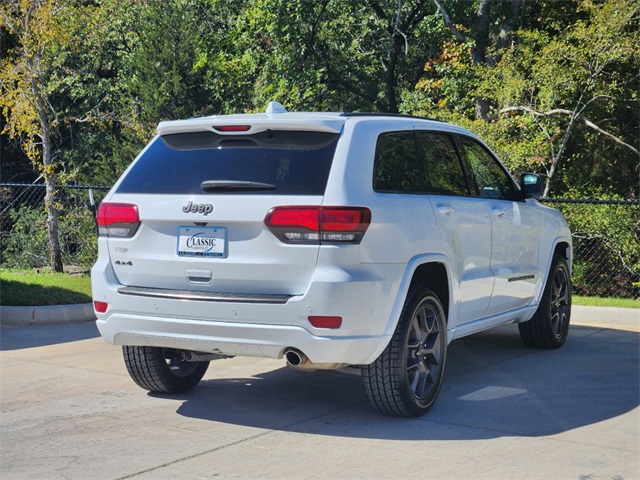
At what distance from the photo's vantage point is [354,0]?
85.4 ft

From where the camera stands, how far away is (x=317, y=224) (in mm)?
5469

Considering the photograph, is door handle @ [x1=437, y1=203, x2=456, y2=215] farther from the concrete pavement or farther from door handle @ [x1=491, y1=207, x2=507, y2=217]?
the concrete pavement

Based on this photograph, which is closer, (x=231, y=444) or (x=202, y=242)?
(x=231, y=444)

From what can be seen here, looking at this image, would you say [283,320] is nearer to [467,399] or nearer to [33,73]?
[467,399]

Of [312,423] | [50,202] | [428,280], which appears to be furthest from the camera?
[50,202]

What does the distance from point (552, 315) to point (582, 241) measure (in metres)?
7.41

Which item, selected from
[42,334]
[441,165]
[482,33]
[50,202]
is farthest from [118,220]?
[482,33]

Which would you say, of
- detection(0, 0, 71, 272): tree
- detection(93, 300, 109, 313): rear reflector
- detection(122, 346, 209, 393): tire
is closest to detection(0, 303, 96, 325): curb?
detection(122, 346, 209, 393): tire

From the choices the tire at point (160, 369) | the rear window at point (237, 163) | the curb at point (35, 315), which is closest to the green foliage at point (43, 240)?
the curb at point (35, 315)

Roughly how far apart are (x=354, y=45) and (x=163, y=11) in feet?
22.8

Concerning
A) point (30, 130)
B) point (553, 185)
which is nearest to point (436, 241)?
point (30, 130)

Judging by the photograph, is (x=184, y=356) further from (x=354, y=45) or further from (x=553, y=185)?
(x=354, y=45)

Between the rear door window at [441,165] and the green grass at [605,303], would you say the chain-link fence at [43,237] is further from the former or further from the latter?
the rear door window at [441,165]

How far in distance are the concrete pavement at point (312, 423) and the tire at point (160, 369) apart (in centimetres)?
10
